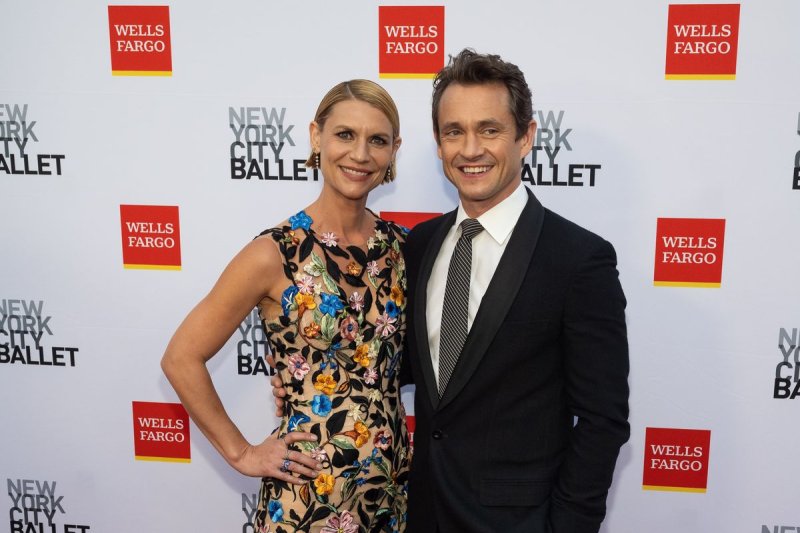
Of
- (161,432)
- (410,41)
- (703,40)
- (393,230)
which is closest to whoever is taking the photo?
(393,230)

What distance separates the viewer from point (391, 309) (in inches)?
69.6

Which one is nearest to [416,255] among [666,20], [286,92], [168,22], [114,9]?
[286,92]

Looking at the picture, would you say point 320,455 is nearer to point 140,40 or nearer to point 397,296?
point 397,296

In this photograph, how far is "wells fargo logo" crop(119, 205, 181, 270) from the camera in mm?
2680

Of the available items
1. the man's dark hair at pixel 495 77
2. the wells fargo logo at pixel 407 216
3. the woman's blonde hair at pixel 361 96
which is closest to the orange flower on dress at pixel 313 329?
the woman's blonde hair at pixel 361 96

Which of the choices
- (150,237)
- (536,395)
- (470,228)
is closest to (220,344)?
(470,228)

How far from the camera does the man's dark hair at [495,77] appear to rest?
5.17 feet

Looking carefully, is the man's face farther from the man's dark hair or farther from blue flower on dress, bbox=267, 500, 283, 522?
blue flower on dress, bbox=267, 500, 283, 522

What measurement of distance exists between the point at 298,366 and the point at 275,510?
1.33 feet

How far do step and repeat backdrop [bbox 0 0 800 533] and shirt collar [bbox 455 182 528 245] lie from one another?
2.98 feet

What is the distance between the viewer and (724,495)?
2580 millimetres

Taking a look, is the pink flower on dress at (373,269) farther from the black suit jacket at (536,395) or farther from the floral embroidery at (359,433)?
the floral embroidery at (359,433)

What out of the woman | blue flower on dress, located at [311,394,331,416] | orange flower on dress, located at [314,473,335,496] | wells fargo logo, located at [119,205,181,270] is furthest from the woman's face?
wells fargo logo, located at [119,205,181,270]

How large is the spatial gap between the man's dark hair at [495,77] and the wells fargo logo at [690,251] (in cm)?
110
